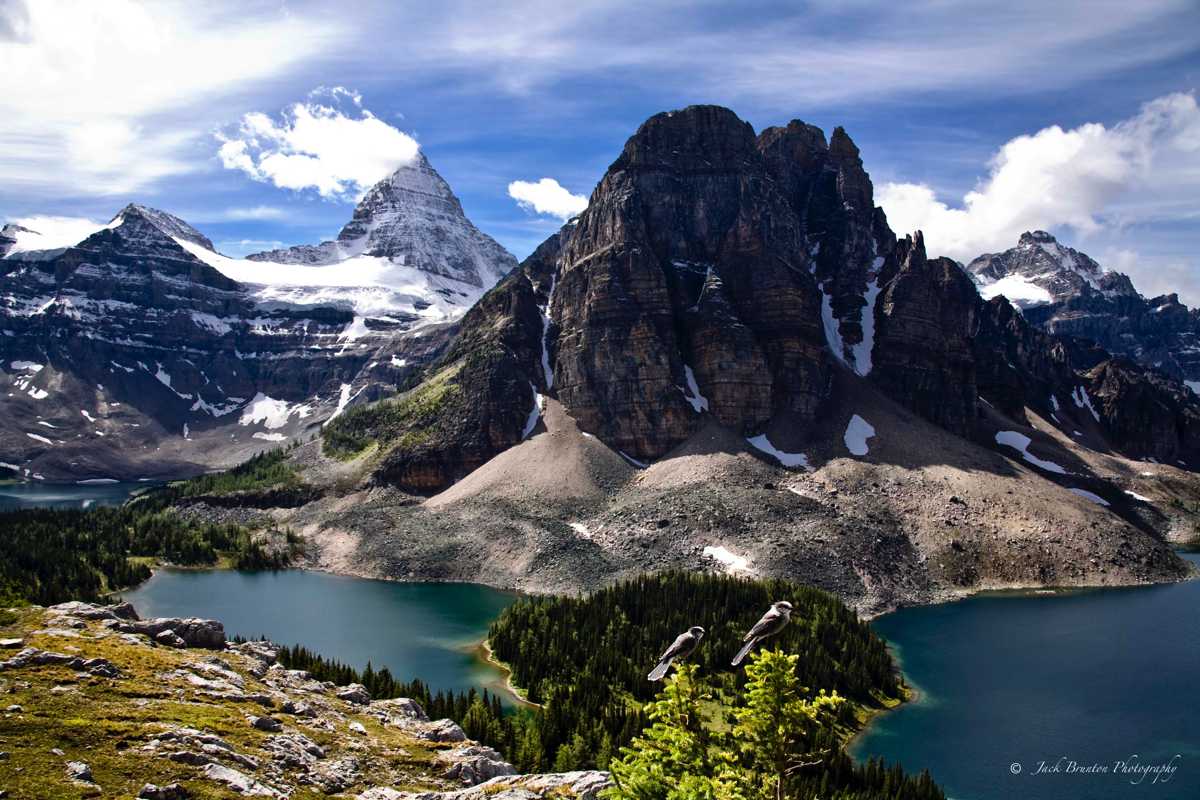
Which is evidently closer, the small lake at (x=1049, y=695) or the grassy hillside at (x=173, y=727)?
the grassy hillside at (x=173, y=727)

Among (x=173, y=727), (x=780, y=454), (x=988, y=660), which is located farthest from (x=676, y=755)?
(x=780, y=454)

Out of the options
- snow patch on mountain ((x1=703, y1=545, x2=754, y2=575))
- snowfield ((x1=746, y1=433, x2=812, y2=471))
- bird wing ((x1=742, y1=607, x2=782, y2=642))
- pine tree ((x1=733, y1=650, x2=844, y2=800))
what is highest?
snowfield ((x1=746, y1=433, x2=812, y2=471))

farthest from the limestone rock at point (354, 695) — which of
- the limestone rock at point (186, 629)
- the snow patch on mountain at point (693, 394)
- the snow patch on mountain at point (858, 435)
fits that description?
the snow patch on mountain at point (858, 435)

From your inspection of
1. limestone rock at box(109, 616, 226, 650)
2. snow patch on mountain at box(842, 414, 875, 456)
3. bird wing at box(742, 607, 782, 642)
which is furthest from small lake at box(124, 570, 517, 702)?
snow patch on mountain at box(842, 414, 875, 456)

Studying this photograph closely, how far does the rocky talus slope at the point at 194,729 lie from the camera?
29219 mm

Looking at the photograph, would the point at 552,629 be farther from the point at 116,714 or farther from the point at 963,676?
the point at 116,714

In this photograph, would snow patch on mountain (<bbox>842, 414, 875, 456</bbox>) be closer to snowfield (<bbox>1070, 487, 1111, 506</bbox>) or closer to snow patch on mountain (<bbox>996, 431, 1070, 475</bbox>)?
snowfield (<bbox>1070, 487, 1111, 506</bbox>)

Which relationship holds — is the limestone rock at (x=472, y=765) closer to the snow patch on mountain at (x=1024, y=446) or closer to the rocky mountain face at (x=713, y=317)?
the rocky mountain face at (x=713, y=317)

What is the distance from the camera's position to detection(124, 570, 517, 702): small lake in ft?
249

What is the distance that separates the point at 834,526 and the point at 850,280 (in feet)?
238

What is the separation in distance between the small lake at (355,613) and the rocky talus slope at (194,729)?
88.5 ft

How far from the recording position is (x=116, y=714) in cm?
3309

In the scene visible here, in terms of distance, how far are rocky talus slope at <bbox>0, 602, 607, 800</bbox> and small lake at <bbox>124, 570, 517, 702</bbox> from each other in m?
27.0

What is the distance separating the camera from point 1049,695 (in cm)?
7000
